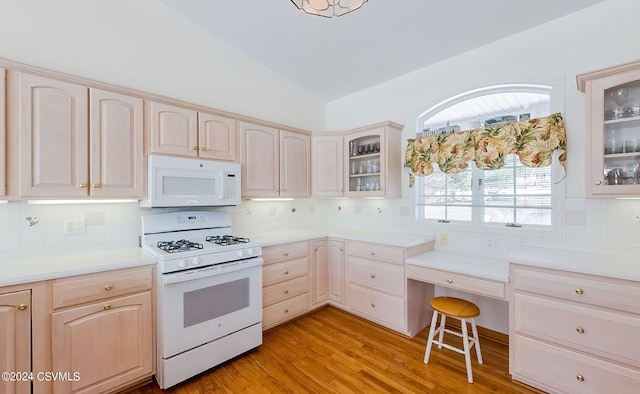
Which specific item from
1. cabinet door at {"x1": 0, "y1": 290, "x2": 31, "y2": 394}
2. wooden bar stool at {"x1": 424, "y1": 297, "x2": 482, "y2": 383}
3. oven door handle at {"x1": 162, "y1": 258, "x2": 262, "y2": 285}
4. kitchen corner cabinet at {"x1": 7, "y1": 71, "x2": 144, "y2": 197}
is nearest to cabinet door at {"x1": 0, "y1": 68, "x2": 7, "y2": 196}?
kitchen corner cabinet at {"x1": 7, "y1": 71, "x2": 144, "y2": 197}

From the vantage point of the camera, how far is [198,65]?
8.98 feet

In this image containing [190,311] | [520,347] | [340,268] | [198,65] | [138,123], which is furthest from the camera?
[340,268]

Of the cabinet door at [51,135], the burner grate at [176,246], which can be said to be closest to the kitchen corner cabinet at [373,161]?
the burner grate at [176,246]

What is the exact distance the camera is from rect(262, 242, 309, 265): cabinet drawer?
259 cm

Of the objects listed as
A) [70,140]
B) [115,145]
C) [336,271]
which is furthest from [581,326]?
[70,140]

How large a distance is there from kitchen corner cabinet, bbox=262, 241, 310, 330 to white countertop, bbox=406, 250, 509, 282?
3.69 ft

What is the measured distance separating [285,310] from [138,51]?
2.79 meters

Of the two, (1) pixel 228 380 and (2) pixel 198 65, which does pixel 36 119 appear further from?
(1) pixel 228 380

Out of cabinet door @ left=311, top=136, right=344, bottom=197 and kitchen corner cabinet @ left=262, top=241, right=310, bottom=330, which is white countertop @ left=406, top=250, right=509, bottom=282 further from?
cabinet door @ left=311, top=136, right=344, bottom=197

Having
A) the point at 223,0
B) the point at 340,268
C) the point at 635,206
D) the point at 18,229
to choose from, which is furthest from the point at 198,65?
the point at 635,206

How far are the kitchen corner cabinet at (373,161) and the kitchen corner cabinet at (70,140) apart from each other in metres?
2.16

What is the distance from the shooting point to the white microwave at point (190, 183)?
2.13 meters

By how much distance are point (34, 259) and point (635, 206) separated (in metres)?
4.23

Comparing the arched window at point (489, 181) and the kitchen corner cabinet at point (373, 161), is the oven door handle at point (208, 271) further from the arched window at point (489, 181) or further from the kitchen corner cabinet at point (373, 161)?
the arched window at point (489, 181)
